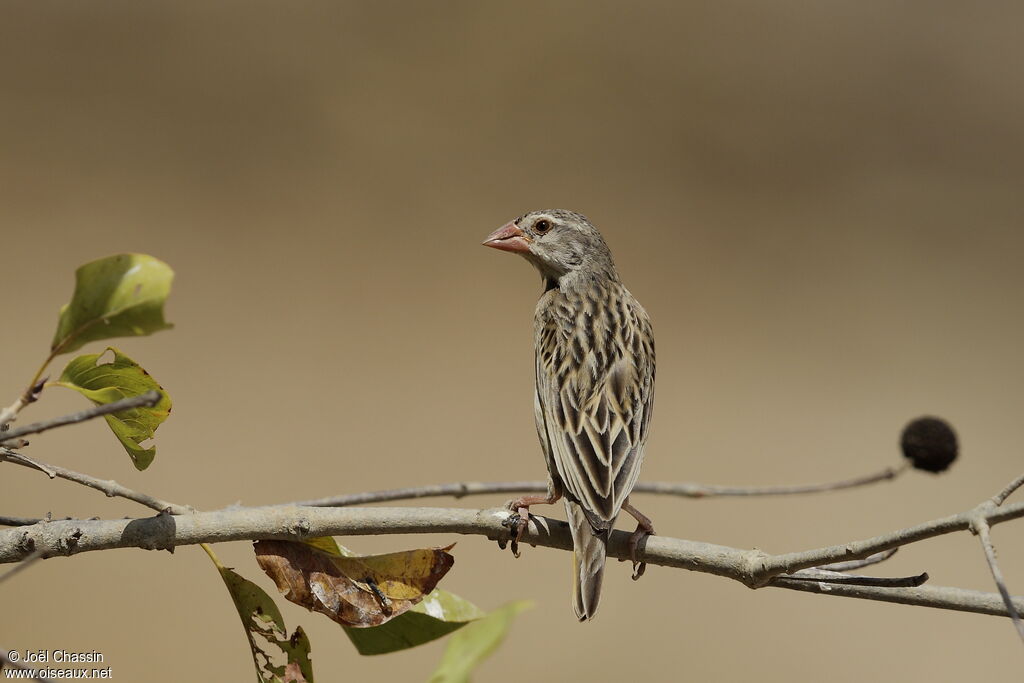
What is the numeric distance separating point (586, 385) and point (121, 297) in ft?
6.26

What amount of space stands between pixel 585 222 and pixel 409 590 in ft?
7.56

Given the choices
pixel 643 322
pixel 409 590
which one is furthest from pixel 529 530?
pixel 643 322

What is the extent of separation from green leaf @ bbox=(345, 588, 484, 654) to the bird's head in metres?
2.01

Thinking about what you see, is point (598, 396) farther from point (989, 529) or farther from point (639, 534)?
point (989, 529)

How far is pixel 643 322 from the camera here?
3.71 metres

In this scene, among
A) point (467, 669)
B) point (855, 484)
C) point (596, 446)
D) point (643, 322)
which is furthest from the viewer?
point (643, 322)

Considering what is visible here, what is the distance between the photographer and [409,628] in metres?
1.92

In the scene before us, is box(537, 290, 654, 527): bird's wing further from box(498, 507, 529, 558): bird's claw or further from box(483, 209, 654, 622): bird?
box(498, 507, 529, 558): bird's claw

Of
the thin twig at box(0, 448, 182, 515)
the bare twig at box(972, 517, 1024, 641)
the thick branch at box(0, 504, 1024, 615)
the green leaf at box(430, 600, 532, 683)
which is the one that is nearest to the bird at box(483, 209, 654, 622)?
the thick branch at box(0, 504, 1024, 615)

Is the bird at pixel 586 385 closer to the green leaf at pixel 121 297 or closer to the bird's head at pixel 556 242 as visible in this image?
the bird's head at pixel 556 242

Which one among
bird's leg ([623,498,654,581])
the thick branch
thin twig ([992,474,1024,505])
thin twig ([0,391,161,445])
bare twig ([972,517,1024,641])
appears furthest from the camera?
bird's leg ([623,498,654,581])

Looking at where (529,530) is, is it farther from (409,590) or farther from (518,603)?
(518,603)

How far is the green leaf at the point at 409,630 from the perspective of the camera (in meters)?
1.91

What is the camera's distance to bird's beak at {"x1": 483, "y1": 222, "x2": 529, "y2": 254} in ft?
12.2
